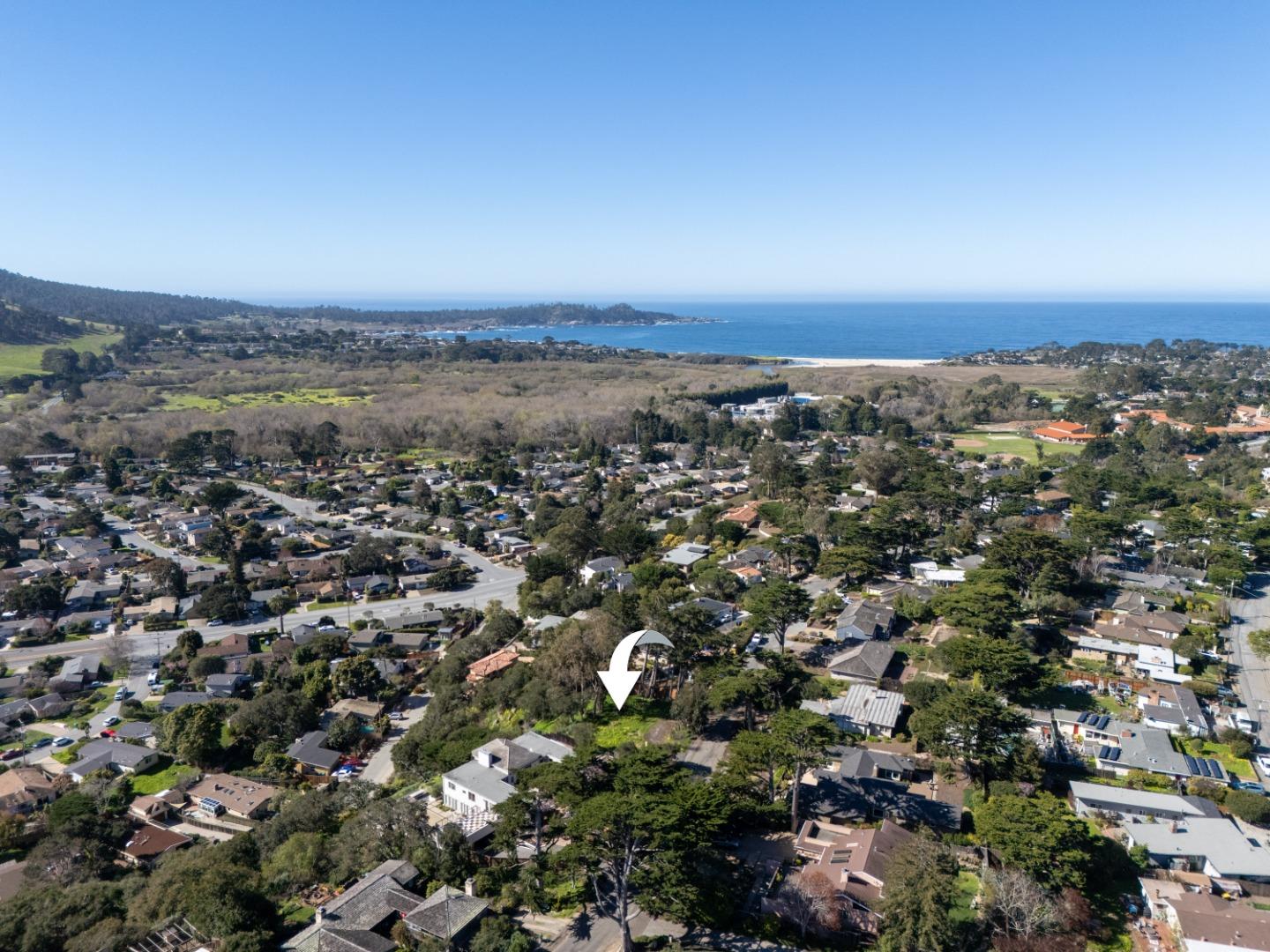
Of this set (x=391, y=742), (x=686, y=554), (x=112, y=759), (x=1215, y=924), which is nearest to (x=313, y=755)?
(x=391, y=742)

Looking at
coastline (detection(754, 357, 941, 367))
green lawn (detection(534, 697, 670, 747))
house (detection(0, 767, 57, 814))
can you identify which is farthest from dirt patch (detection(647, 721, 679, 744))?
coastline (detection(754, 357, 941, 367))

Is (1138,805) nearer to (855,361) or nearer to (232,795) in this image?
(232,795)

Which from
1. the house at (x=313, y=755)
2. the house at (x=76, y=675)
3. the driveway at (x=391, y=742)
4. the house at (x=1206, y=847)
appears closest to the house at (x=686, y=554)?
the driveway at (x=391, y=742)

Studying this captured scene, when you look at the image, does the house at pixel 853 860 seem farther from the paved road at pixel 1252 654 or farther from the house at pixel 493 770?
the paved road at pixel 1252 654

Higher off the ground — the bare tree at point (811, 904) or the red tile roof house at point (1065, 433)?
the red tile roof house at point (1065, 433)

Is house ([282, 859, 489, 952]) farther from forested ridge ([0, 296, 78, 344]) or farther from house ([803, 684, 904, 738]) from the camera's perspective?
forested ridge ([0, 296, 78, 344])

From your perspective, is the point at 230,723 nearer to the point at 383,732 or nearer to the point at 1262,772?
the point at 383,732
